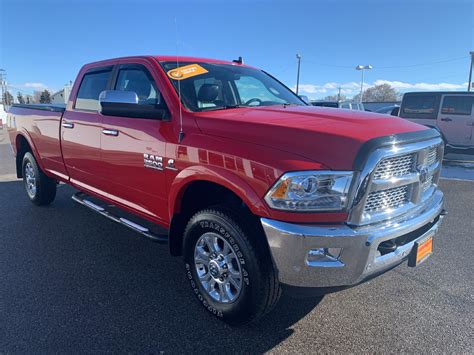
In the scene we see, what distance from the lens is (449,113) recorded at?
35.0ft

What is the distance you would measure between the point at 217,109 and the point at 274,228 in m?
1.35

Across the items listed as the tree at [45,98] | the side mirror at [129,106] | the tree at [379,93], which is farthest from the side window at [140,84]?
the tree at [379,93]

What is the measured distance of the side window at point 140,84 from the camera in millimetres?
3398

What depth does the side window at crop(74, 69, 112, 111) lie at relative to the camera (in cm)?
417

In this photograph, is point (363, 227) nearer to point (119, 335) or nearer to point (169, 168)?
point (169, 168)

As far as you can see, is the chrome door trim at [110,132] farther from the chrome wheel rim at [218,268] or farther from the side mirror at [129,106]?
the chrome wheel rim at [218,268]

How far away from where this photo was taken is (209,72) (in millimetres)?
3645

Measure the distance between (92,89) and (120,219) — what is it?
169cm

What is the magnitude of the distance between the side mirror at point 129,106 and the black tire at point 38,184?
9.86ft

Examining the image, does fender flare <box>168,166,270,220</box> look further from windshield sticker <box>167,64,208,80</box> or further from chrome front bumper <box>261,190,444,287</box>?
windshield sticker <box>167,64,208,80</box>

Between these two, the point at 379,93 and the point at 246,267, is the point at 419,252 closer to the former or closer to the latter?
the point at 246,267

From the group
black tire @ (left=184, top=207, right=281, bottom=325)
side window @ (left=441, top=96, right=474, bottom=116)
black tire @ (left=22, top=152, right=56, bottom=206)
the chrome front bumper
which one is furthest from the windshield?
side window @ (left=441, top=96, right=474, bottom=116)

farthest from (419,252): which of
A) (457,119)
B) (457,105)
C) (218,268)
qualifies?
(457,105)

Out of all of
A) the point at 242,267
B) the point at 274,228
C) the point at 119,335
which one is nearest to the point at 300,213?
the point at 274,228
